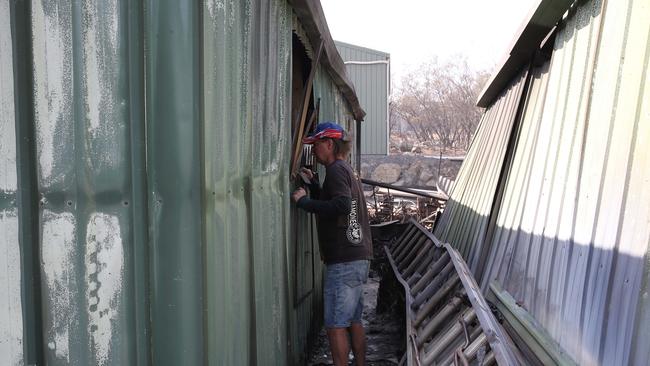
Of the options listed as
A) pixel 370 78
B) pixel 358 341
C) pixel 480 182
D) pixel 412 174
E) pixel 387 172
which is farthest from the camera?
pixel 412 174

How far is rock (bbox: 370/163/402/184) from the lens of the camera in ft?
81.9

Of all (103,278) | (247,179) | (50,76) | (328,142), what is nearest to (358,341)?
(328,142)

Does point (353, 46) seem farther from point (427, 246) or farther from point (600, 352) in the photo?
point (600, 352)

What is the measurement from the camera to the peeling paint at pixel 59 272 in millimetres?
2113

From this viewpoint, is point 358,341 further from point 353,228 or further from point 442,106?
point 442,106

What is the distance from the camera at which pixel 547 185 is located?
404cm

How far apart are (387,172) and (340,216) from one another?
21188 mm

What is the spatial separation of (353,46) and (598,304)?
756 inches

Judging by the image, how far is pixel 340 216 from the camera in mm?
4207

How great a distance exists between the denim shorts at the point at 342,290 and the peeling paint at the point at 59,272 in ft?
7.71

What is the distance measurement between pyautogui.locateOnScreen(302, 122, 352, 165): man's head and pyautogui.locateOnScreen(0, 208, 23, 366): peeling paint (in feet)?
8.22

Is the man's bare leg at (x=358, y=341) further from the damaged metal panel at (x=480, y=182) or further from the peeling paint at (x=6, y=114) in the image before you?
the peeling paint at (x=6, y=114)

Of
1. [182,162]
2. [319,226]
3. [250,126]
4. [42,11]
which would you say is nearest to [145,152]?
[182,162]

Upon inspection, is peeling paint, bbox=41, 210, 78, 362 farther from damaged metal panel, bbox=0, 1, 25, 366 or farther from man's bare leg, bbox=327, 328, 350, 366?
man's bare leg, bbox=327, 328, 350, 366
